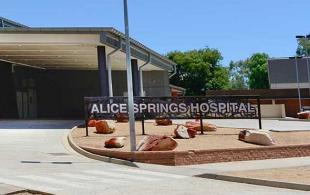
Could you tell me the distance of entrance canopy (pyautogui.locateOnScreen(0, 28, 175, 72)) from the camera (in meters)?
27.2

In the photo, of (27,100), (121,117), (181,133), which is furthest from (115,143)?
(27,100)

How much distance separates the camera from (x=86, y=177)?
1294cm

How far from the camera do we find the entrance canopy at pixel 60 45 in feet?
89.1

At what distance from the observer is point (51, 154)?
682 inches

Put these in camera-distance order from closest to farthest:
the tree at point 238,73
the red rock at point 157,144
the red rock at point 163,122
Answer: the red rock at point 157,144 < the red rock at point 163,122 < the tree at point 238,73

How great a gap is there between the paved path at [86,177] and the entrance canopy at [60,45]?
936 centimetres

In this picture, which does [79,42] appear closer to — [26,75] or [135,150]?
[135,150]

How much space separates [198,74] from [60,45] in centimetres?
5237

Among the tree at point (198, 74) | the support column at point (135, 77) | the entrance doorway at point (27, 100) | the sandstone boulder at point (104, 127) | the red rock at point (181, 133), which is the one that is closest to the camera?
the red rock at point (181, 133)

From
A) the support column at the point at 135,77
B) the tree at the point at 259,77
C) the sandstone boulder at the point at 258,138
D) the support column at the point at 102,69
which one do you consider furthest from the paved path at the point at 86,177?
the tree at the point at 259,77

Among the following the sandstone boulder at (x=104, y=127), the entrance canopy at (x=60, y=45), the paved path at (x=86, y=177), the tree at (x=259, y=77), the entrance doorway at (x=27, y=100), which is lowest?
the paved path at (x=86, y=177)

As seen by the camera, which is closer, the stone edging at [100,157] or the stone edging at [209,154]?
the stone edging at [100,157]

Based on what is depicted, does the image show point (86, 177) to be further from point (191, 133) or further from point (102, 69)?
point (102, 69)

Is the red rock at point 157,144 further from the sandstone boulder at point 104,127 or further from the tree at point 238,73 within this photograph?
the tree at point 238,73
